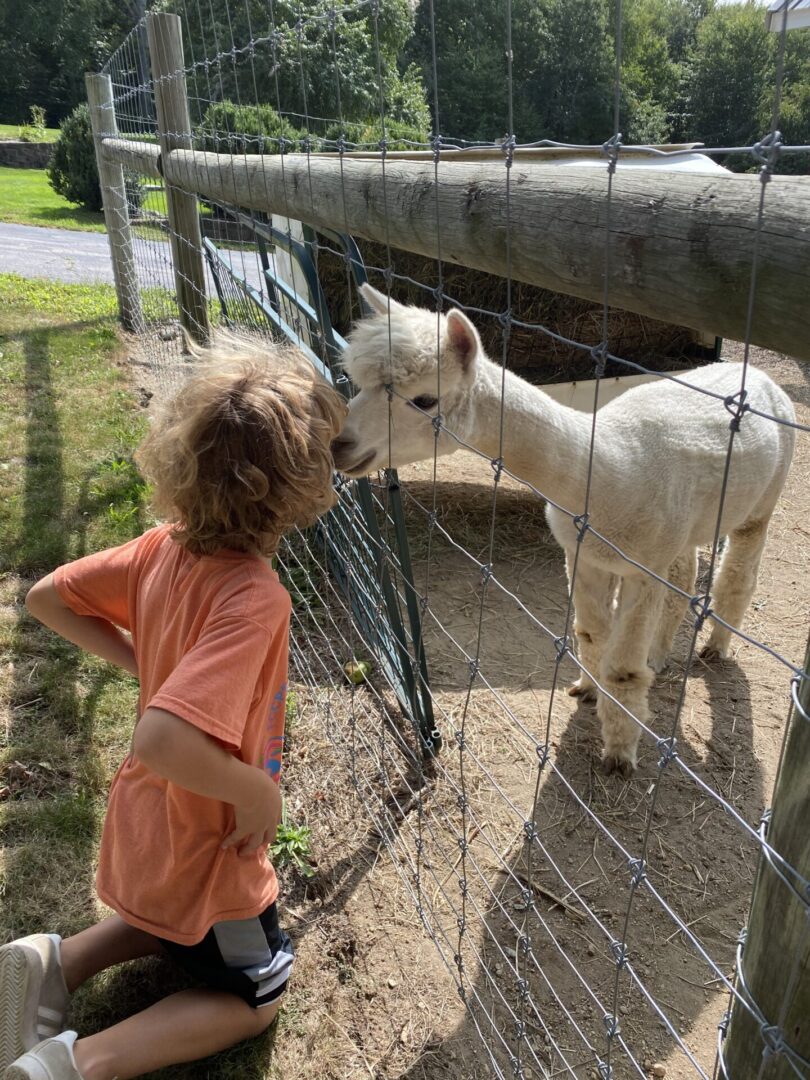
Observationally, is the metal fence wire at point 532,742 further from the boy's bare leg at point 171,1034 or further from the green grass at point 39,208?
the green grass at point 39,208

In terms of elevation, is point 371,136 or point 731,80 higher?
point 731,80

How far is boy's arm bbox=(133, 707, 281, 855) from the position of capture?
1279 mm

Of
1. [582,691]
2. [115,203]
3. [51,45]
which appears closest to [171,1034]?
[582,691]

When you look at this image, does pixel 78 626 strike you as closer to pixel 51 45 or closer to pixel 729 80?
pixel 729 80

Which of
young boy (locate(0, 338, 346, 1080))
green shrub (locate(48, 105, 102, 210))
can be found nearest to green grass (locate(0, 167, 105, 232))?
green shrub (locate(48, 105, 102, 210))

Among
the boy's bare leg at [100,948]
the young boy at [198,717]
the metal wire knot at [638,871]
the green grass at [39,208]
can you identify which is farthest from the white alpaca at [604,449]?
the green grass at [39,208]

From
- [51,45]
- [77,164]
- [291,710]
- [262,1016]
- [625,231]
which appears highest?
[51,45]

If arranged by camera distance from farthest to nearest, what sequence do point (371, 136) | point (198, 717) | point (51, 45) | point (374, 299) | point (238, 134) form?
point (51, 45) < point (371, 136) < point (238, 134) < point (374, 299) < point (198, 717)

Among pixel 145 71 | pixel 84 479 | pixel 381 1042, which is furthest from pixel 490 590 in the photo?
pixel 145 71

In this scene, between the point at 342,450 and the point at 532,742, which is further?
the point at 532,742

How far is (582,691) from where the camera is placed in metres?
3.43

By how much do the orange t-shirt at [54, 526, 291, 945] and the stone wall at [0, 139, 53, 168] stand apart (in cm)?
2903

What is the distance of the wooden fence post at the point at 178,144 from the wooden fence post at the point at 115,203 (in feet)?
9.84

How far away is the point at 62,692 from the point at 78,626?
Result: 1.24 meters
